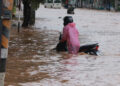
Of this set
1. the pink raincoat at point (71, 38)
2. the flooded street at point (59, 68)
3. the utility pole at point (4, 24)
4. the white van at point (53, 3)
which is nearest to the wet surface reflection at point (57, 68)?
the flooded street at point (59, 68)

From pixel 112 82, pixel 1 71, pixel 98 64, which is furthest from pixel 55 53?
pixel 1 71

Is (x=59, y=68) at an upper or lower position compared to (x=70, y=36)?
lower

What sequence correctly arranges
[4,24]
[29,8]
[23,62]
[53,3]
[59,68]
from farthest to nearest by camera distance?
[53,3]
[29,8]
[23,62]
[59,68]
[4,24]

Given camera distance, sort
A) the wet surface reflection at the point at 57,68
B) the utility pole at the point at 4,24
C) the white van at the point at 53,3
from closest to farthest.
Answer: the utility pole at the point at 4,24
the wet surface reflection at the point at 57,68
the white van at the point at 53,3

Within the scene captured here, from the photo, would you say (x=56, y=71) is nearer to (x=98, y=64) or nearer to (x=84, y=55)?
(x=98, y=64)

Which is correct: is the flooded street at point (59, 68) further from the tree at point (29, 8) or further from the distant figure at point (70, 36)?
the tree at point (29, 8)

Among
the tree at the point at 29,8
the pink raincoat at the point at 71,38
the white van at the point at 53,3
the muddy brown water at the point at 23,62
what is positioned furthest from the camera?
the white van at the point at 53,3

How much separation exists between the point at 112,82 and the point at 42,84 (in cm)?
145

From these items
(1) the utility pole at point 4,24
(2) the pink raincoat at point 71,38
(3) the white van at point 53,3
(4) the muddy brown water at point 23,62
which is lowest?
(3) the white van at point 53,3

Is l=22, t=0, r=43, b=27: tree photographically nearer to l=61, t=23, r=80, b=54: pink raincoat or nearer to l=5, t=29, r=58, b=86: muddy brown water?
l=5, t=29, r=58, b=86: muddy brown water

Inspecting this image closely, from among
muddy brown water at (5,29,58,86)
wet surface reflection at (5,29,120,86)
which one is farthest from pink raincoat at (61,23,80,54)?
muddy brown water at (5,29,58,86)

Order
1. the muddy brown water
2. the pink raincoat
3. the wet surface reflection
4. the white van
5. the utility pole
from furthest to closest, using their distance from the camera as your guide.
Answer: the white van
the pink raincoat
the muddy brown water
the wet surface reflection
the utility pole

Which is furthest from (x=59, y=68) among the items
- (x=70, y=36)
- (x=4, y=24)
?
(x=4, y=24)

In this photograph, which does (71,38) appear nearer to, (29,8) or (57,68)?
(57,68)
